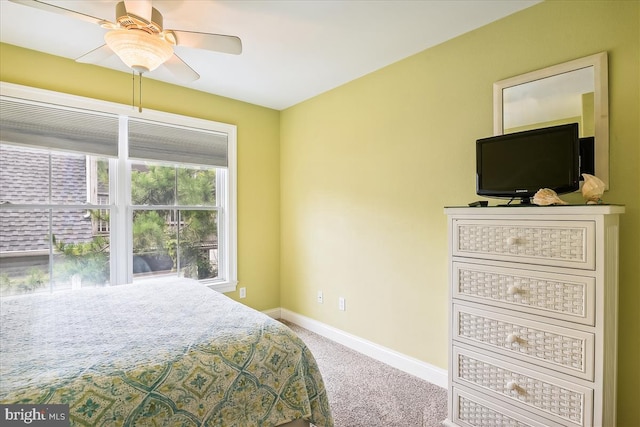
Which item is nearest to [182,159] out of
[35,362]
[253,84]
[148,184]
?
[148,184]

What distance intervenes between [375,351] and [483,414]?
1.19 m

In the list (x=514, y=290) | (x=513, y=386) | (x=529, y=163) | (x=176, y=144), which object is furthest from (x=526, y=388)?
(x=176, y=144)

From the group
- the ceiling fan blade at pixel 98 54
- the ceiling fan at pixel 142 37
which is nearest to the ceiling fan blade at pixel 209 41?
the ceiling fan at pixel 142 37

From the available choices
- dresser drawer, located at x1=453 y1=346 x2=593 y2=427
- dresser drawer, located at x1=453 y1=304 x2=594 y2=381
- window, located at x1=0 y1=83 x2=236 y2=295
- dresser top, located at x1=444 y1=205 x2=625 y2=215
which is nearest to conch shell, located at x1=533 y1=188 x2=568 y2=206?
dresser top, located at x1=444 y1=205 x2=625 y2=215

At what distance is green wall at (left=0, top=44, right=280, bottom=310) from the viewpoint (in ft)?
9.86

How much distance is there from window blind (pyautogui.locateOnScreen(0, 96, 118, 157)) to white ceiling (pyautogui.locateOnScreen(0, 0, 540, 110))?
450 millimetres

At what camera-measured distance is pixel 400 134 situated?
9.11 feet

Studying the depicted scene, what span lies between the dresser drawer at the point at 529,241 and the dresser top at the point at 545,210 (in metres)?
0.05

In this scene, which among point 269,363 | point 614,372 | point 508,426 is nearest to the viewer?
point 269,363

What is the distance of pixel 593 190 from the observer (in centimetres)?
162

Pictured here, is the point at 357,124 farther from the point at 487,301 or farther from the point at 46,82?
the point at 46,82

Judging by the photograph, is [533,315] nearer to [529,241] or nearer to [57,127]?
[529,241]

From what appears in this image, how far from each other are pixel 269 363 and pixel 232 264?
235 cm

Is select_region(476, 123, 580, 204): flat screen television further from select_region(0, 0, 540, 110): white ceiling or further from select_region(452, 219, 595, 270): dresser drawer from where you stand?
select_region(0, 0, 540, 110): white ceiling
